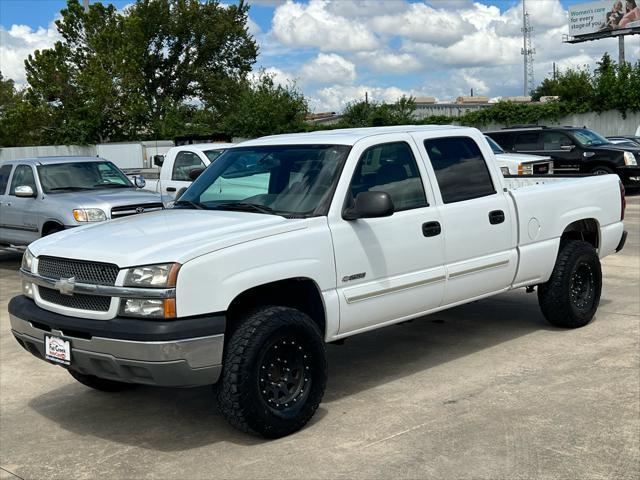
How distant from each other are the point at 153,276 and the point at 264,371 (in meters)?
0.88

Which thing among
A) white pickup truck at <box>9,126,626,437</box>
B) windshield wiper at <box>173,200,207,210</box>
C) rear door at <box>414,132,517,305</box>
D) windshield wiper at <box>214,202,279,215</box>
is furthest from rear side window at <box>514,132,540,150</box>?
windshield wiper at <box>214,202,279,215</box>

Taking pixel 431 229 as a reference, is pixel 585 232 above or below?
below

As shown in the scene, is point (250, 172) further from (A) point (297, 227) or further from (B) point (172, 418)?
(B) point (172, 418)

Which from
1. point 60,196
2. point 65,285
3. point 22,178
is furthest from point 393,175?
point 22,178

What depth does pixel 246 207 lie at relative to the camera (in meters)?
5.55

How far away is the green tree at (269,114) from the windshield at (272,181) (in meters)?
28.4

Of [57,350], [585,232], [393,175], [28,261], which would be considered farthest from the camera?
[585,232]

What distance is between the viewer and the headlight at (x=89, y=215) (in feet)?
35.3

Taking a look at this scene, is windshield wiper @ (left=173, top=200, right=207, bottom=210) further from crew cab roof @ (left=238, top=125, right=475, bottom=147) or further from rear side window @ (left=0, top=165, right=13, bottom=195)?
rear side window @ (left=0, top=165, right=13, bottom=195)

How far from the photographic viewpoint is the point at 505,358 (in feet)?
21.4

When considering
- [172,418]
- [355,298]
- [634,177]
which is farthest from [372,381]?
[634,177]

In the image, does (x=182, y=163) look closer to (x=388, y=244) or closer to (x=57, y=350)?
(x=388, y=244)

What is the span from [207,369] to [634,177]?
1833 centimetres

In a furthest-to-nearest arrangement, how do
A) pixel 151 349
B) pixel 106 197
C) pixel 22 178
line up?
pixel 22 178, pixel 106 197, pixel 151 349
